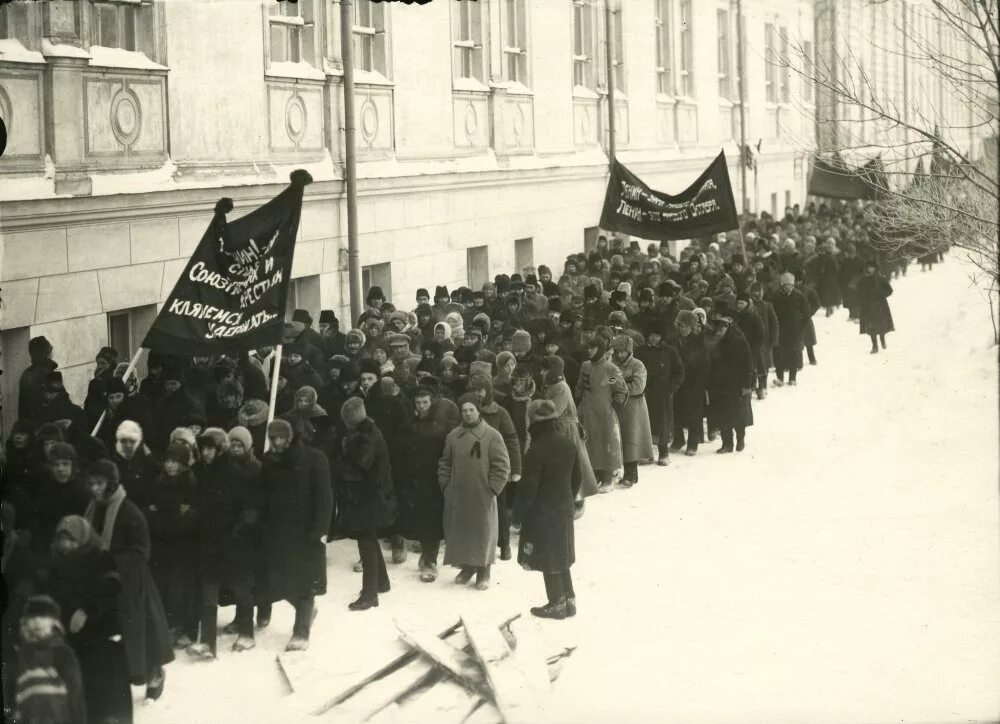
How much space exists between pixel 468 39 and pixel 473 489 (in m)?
11.4

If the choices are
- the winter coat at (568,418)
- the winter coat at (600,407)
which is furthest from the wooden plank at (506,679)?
the winter coat at (600,407)

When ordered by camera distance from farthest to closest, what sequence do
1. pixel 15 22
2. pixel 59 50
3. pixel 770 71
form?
pixel 770 71
pixel 59 50
pixel 15 22

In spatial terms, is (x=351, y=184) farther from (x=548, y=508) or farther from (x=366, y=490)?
(x=548, y=508)

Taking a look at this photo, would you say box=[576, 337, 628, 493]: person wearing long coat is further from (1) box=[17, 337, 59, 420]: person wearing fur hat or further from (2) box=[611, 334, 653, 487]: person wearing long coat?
(1) box=[17, 337, 59, 420]: person wearing fur hat

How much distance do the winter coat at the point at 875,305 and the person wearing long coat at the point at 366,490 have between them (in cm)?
1409

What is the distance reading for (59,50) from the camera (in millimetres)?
11969

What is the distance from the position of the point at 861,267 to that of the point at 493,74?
8111 mm

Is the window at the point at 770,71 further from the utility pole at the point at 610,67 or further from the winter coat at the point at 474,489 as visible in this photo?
the winter coat at the point at 474,489

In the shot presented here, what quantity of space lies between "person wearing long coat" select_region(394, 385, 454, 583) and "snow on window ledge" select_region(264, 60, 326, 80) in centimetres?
626

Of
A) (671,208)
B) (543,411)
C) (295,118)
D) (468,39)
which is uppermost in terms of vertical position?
(468,39)

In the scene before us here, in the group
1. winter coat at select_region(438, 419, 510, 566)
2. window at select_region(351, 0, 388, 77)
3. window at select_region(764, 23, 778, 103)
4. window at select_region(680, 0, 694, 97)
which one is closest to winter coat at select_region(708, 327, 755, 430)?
winter coat at select_region(438, 419, 510, 566)

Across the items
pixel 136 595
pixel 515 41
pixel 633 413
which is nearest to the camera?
pixel 136 595

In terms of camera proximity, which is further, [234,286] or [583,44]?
[583,44]

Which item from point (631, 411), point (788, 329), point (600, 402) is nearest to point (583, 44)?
point (788, 329)
